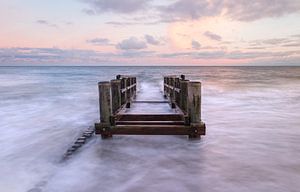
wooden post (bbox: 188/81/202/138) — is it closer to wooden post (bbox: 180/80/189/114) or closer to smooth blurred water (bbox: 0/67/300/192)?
smooth blurred water (bbox: 0/67/300/192)

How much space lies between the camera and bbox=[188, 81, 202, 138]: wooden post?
5.96 metres

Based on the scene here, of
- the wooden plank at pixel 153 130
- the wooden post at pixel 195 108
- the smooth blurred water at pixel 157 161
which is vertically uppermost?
the wooden post at pixel 195 108

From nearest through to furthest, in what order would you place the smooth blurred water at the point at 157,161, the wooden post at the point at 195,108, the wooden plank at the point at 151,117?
the smooth blurred water at the point at 157,161 → the wooden post at the point at 195,108 → the wooden plank at the point at 151,117

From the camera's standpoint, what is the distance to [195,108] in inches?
235

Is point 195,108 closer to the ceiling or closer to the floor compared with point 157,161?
closer to the ceiling

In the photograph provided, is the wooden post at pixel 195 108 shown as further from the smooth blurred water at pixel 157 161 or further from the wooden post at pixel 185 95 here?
the wooden post at pixel 185 95

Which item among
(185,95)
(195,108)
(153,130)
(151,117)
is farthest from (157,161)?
(185,95)

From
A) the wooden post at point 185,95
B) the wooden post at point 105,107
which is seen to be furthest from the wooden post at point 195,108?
the wooden post at point 105,107

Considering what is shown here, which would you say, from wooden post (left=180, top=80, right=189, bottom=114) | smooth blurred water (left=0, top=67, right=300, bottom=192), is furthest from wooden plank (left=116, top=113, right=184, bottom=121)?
smooth blurred water (left=0, top=67, right=300, bottom=192)

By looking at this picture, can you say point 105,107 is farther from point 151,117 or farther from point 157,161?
point 157,161

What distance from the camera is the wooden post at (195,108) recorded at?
19.6 ft

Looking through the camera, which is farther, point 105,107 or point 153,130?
point 105,107

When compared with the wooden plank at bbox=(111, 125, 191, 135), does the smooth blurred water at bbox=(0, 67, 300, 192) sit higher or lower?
lower

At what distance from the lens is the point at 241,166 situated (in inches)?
182
